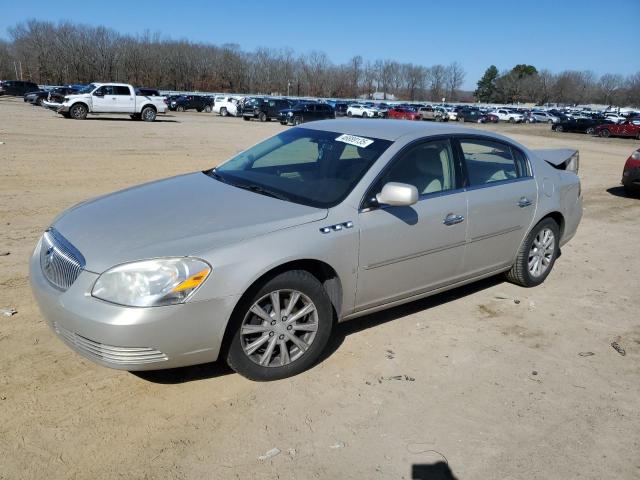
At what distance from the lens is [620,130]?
3997 centimetres

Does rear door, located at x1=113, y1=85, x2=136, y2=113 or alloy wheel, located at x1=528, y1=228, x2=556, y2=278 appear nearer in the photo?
alloy wheel, located at x1=528, y1=228, x2=556, y2=278

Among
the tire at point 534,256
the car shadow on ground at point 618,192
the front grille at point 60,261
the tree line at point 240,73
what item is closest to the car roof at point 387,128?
the tire at point 534,256

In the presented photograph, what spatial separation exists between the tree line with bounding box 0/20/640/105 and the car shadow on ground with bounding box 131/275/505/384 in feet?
361

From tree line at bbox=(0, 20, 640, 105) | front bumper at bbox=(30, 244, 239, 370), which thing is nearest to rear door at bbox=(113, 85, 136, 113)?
front bumper at bbox=(30, 244, 239, 370)

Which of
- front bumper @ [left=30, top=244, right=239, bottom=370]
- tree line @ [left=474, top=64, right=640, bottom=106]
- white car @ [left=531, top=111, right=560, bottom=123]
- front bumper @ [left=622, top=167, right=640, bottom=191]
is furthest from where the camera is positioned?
tree line @ [left=474, top=64, right=640, bottom=106]

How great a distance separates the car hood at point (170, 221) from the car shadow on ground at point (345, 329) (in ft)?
3.02

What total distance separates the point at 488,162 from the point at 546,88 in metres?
157

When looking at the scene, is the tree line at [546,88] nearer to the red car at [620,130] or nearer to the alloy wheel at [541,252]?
the red car at [620,130]

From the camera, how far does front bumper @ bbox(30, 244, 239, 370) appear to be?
113 inches

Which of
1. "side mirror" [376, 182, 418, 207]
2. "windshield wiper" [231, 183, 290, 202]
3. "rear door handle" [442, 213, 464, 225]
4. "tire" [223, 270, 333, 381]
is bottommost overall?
"tire" [223, 270, 333, 381]

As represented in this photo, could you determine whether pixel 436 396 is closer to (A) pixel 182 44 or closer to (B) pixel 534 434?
(B) pixel 534 434

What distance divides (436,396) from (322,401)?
2.43 ft

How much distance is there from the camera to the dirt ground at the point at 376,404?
278 centimetres

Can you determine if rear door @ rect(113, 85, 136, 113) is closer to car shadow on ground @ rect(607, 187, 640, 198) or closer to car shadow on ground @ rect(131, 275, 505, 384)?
car shadow on ground @ rect(607, 187, 640, 198)
